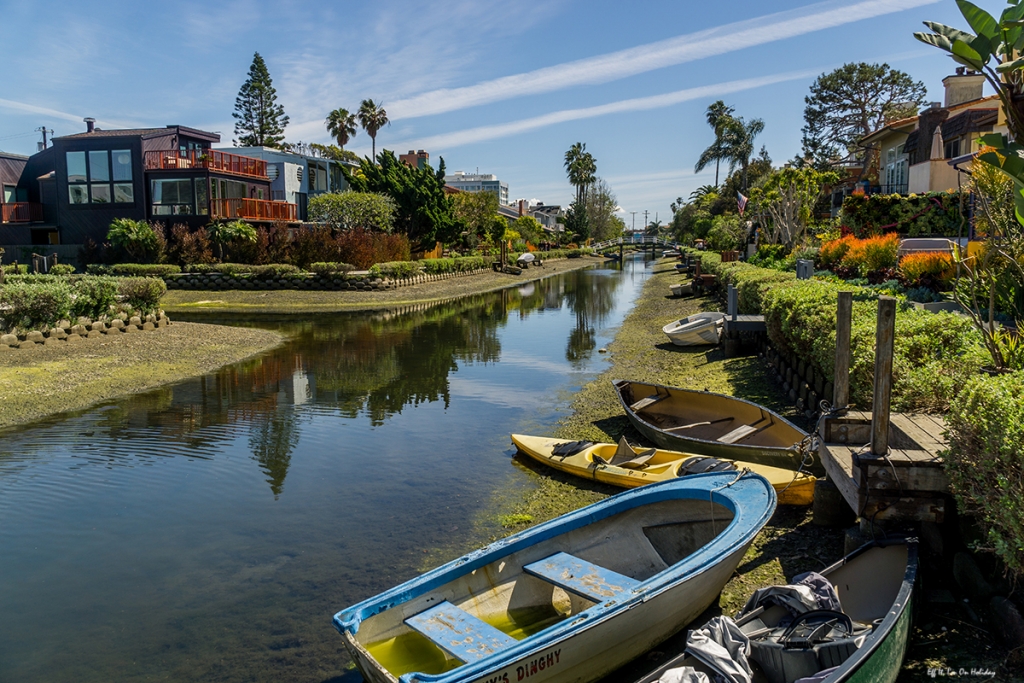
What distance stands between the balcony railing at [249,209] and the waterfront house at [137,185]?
57 mm

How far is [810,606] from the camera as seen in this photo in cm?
543

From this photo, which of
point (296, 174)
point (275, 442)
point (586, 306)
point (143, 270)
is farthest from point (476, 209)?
point (275, 442)

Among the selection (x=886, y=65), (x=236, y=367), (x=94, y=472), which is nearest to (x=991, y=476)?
(x=94, y=472)

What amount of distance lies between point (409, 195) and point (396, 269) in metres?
10.3

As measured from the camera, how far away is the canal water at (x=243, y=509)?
22.5ft

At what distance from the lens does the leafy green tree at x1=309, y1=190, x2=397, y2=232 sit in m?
46.8

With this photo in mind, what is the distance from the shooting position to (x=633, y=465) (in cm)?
1016

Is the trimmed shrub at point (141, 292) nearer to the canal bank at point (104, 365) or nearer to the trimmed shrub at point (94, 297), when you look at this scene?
the trimmed shrub at point (94, 297)

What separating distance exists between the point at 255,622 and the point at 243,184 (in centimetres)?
4465

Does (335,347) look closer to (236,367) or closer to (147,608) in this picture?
(236,367)

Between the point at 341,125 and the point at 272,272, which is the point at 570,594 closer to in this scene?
the point at 272,272

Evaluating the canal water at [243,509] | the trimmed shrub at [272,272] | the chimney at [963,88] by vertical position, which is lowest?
the canal water at [243,509]

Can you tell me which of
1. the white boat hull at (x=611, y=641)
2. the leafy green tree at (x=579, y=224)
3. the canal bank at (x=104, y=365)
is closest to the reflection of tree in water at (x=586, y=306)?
the canal bank at (x=104, y=365)

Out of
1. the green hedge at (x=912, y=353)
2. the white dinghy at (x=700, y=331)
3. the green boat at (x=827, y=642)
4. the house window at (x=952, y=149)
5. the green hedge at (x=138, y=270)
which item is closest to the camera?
the green boat at (x=827, y=642)
